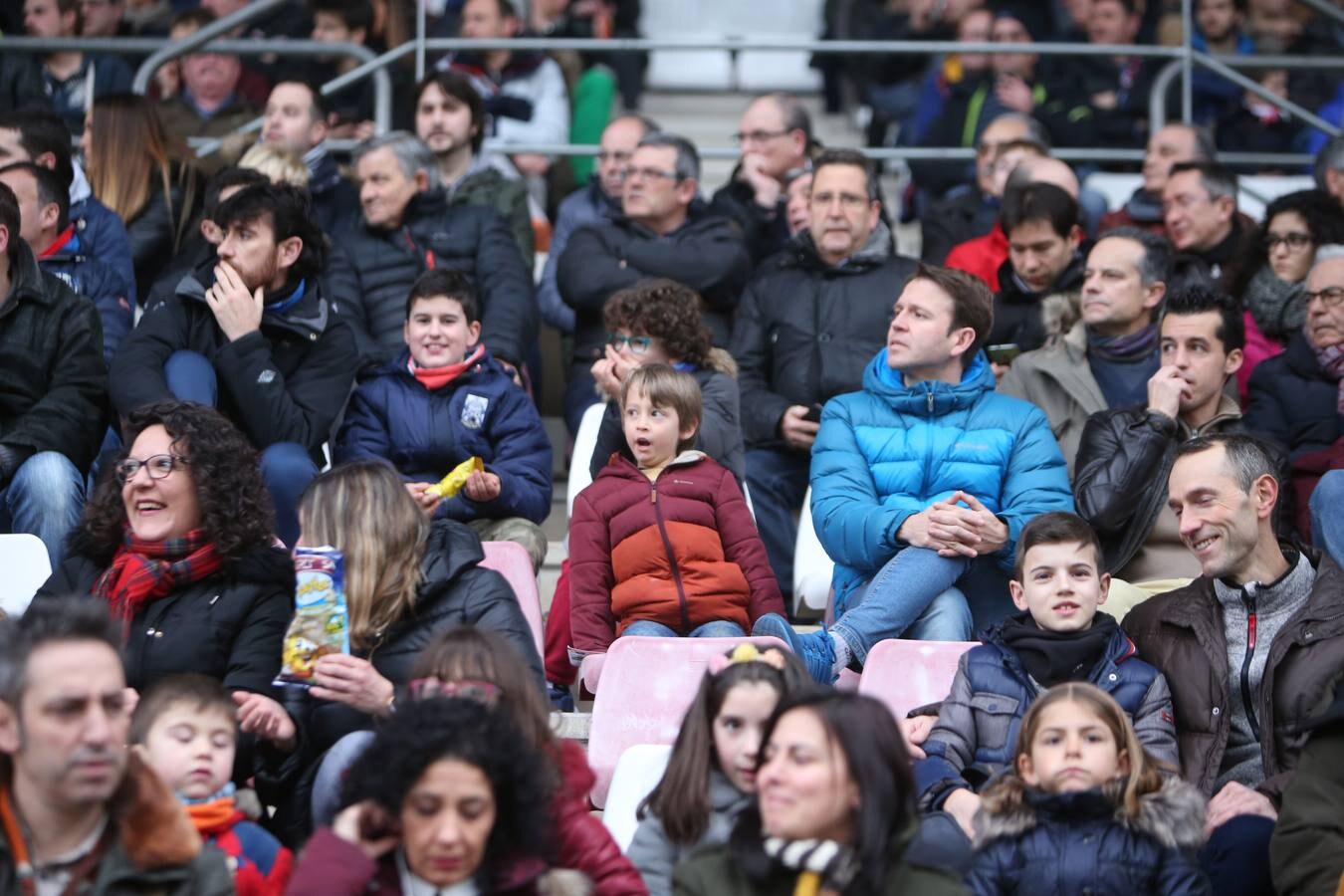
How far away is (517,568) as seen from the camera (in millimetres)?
5496

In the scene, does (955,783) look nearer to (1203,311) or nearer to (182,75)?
(1203,311)

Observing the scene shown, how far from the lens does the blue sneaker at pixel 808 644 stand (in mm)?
5066

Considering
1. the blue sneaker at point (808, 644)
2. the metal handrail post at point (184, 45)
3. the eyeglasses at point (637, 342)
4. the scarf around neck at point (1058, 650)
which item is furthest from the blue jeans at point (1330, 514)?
the metal handrail post at point (184, 45)

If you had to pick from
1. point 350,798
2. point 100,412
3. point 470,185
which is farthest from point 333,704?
point 470,185

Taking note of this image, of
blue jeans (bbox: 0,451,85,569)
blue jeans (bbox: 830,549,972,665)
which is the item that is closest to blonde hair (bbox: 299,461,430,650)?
blue jeans (bbox: 0,451,85,569)

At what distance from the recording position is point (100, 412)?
5.84 metres

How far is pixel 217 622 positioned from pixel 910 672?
1594 mm

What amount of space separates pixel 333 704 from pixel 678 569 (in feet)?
4.01

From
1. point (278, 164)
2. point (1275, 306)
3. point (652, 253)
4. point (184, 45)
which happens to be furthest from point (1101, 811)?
point (184, 45)

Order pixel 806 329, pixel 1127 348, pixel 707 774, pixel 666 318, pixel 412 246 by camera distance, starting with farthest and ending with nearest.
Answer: pixel 412 246 < pixel 806 329 < pixel 1127 348 < pixel 666 318 < pixel 707 774

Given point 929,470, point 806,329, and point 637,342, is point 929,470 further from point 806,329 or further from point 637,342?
point 806,329

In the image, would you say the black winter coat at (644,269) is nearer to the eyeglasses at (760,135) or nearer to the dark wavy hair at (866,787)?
the eyeglasses at (760,135)

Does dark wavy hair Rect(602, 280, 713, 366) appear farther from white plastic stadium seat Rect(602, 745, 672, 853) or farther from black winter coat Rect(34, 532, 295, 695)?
Result: white plastic stadium seat Rect(602, 745, 672, 853)

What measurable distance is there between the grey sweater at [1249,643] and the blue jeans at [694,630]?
3.91 ft
